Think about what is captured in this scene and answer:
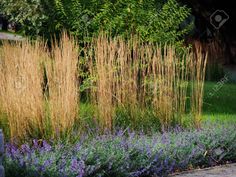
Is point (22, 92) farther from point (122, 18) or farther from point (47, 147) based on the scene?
point (122, 18)

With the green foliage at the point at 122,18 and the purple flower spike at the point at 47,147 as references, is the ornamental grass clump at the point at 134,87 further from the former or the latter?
the green foliage at the point at 122,18

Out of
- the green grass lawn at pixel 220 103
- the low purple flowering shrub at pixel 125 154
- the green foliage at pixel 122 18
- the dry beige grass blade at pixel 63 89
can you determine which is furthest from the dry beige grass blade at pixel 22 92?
the green grass lawn at pixel 220 103

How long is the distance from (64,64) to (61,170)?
183 centimetres

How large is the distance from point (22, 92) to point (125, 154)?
147 centimetres

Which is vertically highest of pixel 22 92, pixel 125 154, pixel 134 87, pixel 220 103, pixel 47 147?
pixel 22 92

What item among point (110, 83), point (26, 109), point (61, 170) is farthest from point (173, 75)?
point (61, 170)

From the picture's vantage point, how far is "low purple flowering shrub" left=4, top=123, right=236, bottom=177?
5969mm

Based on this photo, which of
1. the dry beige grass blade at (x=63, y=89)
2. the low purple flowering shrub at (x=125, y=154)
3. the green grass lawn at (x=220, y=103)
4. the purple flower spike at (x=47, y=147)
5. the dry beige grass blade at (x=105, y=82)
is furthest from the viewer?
the green grass lawn at (x=220, y=103)

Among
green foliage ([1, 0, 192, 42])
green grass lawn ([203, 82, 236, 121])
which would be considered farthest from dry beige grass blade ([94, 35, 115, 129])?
green foliage ([1, 0, 192, 42])

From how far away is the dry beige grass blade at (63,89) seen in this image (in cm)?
716

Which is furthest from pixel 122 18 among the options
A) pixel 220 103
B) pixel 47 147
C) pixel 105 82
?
pixel 47 147

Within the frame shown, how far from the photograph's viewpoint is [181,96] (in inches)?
335

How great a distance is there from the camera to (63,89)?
729 cm

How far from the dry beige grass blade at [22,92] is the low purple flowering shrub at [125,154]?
0.30 m
